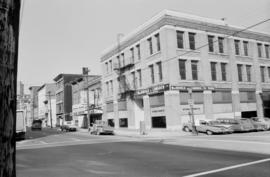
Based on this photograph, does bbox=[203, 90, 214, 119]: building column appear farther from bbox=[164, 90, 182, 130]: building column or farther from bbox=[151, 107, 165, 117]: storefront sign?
bbox=[151, 107, 165, 117]: storefront sign

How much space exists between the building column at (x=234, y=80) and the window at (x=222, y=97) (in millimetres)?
768

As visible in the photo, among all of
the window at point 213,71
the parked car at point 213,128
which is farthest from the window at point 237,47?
the parked car at point 213,128

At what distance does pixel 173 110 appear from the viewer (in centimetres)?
3069

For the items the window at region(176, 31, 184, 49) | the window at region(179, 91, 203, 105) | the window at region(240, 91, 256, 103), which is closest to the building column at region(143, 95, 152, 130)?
the window at region(179, 91, 203, 105)

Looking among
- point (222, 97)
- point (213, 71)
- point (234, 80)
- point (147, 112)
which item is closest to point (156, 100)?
point (147, 112)

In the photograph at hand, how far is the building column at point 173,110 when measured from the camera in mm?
30531

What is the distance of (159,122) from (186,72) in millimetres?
7058

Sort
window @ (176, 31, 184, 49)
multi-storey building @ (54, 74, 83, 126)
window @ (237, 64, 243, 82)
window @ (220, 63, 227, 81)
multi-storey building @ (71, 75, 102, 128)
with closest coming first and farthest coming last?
1. window @ (176, 31, 184, 49)
2. window @ (220, 63, 227, 81)
3. window @ (237, 64, 243, 82)
4. multi-storey building @ (71, 75, 102, 128)
5. multi-storey building @ (54, 74, 83, 126)

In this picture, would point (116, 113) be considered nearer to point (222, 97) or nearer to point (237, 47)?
Answer: point (222, 97)

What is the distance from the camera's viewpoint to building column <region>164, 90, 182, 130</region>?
30.5m

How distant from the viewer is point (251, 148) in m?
13.8

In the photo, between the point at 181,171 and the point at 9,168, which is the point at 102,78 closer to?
the point at 181,171

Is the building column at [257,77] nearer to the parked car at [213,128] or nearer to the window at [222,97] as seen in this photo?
the window at [222,97]

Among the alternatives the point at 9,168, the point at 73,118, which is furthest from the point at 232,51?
the point at 73,118
